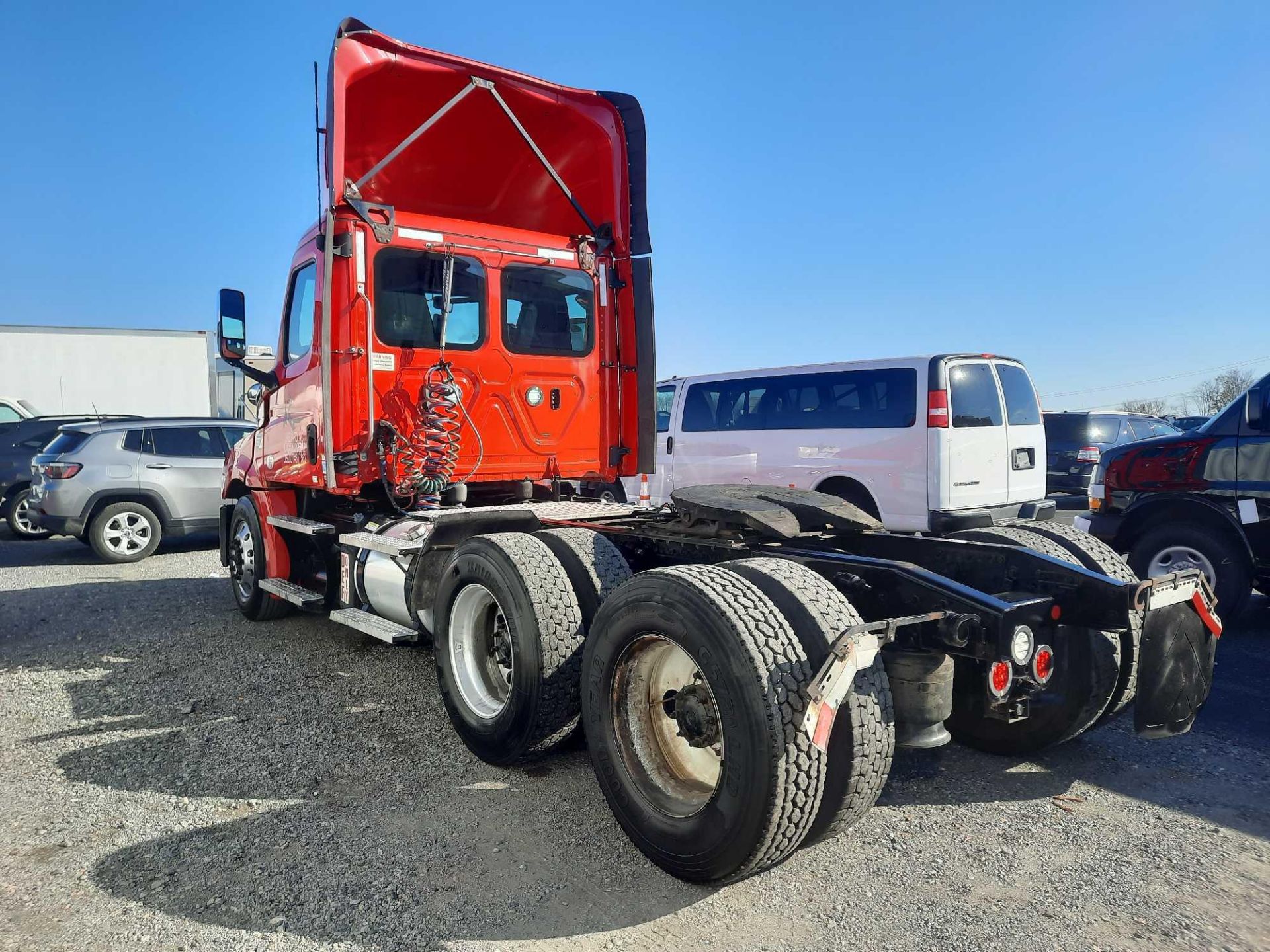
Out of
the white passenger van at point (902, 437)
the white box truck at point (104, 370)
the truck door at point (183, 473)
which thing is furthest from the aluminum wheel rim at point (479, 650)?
the white box truck at point (104, 370)

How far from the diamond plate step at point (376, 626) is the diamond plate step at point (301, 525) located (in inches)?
26.8

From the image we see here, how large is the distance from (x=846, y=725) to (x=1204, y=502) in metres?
5.18

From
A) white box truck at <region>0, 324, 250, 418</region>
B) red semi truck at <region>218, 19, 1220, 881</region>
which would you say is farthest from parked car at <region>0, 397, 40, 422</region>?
red semi truck at <region>218, 19, 1220, 881</region>

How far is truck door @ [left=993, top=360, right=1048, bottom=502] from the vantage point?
852 centimetres

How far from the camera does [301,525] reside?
590 cm

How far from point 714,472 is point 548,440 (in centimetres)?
454

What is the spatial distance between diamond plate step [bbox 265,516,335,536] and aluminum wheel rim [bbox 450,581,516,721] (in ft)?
6.42

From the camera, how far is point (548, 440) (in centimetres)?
582

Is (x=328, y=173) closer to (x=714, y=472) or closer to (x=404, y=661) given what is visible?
(x=404, y=661)

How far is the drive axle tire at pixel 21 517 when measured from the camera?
12.0 metres

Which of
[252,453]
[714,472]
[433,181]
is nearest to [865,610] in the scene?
[433,181]

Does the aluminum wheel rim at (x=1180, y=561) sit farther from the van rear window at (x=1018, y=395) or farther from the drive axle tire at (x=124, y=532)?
the drive axle tire at (x=124, y=532)

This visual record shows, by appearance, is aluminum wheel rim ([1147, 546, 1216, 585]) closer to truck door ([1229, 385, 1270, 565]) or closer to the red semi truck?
truck door ([1229, 385, 1270, 565])

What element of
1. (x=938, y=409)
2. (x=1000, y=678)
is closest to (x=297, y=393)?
(x=1000, y=678)
